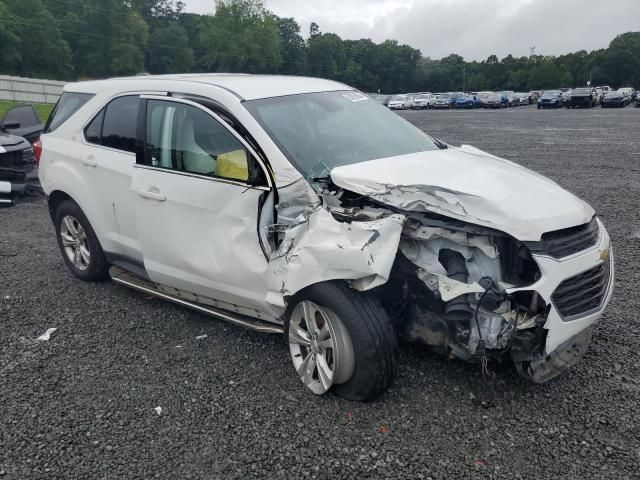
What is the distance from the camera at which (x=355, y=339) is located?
316 cm

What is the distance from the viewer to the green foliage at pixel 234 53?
79812 mm

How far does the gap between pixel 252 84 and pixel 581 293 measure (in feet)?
8.81

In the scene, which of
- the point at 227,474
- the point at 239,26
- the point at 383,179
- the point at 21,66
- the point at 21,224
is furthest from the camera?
the point at 239,26

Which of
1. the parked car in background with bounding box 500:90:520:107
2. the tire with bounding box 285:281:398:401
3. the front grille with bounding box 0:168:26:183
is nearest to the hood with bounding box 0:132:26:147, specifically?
the front grille with bounding box 0:168:26:183

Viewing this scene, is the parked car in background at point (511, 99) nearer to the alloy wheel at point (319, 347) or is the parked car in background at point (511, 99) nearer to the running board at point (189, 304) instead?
A: the running board at point (189, 304)

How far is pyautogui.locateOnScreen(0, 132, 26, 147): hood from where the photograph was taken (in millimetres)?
9516

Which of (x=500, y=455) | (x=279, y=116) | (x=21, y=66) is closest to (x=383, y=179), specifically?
(x=279, y=116)

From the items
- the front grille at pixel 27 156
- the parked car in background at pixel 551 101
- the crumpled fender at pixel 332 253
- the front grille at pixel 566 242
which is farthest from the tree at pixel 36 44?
the front grille at pixel 566 242

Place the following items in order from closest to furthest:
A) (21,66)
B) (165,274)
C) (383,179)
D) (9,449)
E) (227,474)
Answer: (227,474), (9,449), (383,179), (165,274), (21,66)

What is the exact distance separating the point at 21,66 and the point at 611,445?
87.8m

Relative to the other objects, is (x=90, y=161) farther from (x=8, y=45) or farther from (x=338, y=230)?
(x=8, y=45)

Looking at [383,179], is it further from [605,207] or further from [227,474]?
[605,207]

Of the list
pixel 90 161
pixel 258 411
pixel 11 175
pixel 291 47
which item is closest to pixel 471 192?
pixel 258 411

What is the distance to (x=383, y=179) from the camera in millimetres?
3408
